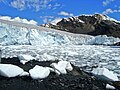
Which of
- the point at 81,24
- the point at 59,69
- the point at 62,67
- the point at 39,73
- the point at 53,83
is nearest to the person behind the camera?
the point at 53,83

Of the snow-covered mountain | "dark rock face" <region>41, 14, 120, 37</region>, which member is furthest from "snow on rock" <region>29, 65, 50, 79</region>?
"dark rock face" <region>41, 14, 120, 37</region>

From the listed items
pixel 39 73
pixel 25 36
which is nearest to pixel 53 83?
pixel 39 73

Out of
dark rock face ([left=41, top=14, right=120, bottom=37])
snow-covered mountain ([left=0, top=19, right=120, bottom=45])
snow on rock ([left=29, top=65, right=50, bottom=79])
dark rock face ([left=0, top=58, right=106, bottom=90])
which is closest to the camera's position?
dark rock face ([left=0, top=58, right=106, bottom=90])

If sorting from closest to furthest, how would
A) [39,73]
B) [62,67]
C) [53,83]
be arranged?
[53,83] → [39,73] → [62,67]

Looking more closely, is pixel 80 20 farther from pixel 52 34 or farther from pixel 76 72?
pixel 76 72

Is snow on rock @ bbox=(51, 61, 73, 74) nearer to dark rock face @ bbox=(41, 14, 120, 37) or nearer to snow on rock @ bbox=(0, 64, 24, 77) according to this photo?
snow on rock @ bbox=(0, 64, 24, 77)

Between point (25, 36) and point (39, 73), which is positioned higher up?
point (39, 73)

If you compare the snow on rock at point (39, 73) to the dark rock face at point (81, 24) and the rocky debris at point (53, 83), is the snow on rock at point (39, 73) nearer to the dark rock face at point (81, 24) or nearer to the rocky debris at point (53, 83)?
the rocky debris at point (53, 83)

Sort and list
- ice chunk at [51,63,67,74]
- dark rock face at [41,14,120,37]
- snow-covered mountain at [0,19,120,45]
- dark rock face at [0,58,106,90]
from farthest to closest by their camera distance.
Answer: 1. dark rock face at [41,14,120,37]
2. snow-covered mountain at [0,19,120,45]
3. ice chunk at [51,63,67,74]
4. dark rock face at [0,58,106,90]

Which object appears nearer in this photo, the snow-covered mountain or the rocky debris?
the rocky debris

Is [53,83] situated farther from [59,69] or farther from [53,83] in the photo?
[59,69]

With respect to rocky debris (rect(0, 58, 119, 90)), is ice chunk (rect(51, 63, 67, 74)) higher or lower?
higher

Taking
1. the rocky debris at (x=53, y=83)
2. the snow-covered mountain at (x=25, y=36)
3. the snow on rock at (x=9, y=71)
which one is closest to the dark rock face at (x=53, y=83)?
the rocky debris at (x=53, y=83)

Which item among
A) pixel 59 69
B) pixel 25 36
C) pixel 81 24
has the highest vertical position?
pixel 81 24
